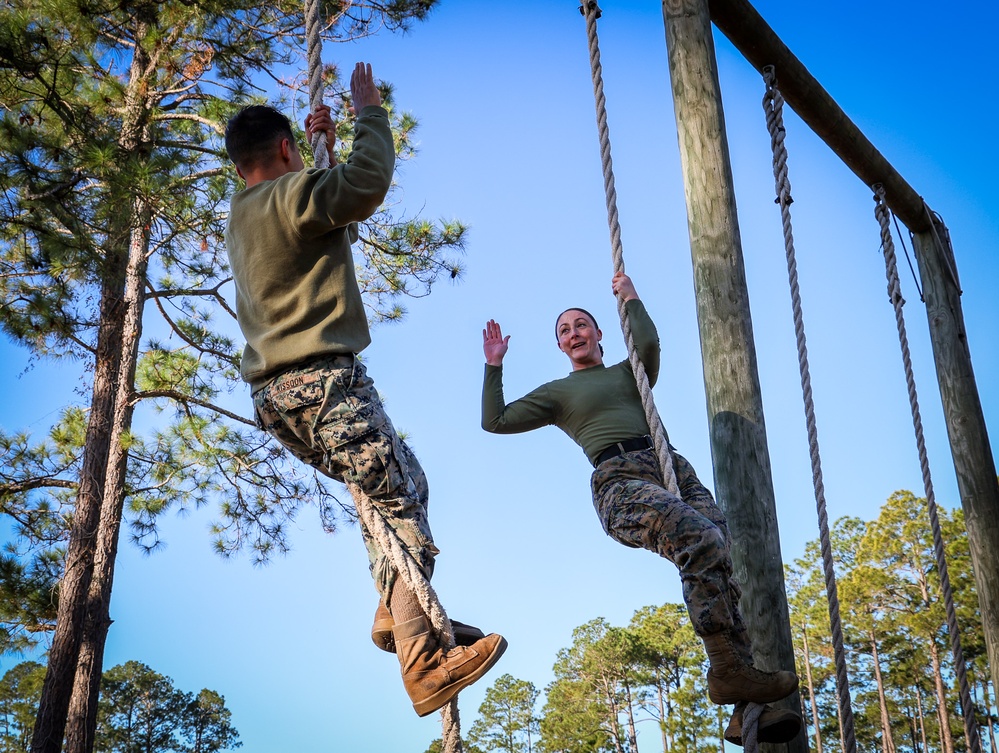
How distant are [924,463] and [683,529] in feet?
7.54

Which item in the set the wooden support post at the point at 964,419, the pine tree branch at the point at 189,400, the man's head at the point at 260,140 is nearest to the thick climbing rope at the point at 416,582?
the man's head at the point at 260,140

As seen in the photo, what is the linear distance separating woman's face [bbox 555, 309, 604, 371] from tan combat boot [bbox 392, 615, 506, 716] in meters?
1.48

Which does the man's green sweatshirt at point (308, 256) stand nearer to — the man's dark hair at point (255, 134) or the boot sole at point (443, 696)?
the man's dark hair at point (255, 134)

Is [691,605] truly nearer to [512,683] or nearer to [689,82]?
[689,82]

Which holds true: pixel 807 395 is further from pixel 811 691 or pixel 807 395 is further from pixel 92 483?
pixel 811 691

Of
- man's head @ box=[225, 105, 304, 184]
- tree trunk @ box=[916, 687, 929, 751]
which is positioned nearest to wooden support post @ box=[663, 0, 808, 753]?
man's head @ box=[225, 105, 304, 184]

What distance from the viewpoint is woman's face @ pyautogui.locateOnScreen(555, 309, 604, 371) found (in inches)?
138

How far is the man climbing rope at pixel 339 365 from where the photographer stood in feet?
7.14

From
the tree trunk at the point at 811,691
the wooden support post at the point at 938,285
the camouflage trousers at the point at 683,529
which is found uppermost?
the tree trunk at the point at 811,691

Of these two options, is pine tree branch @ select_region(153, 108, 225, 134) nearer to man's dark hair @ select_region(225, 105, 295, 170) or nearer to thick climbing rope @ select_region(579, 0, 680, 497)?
thick climbing rope @ select_region(579, 0, 680, 497)

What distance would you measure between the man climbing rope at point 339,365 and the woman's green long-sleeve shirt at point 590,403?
0.97 m

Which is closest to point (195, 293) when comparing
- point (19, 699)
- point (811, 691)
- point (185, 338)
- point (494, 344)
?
point (185, 338)

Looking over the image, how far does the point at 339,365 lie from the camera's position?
223 centimetres

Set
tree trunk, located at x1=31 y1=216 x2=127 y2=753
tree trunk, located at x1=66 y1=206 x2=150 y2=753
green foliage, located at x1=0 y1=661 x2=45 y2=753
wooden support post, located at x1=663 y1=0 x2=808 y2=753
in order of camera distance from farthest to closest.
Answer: green foliage, located at x1=0 y1=661 x2=45 y2=753
tree trunk, located at x1=66 y1=206 x2=150 y2=753
tree trunk, located at x1=31 y1=216 x2=127 y2=753
wooden support post, located at x1=663 y1=0 x2=808 y2=753
